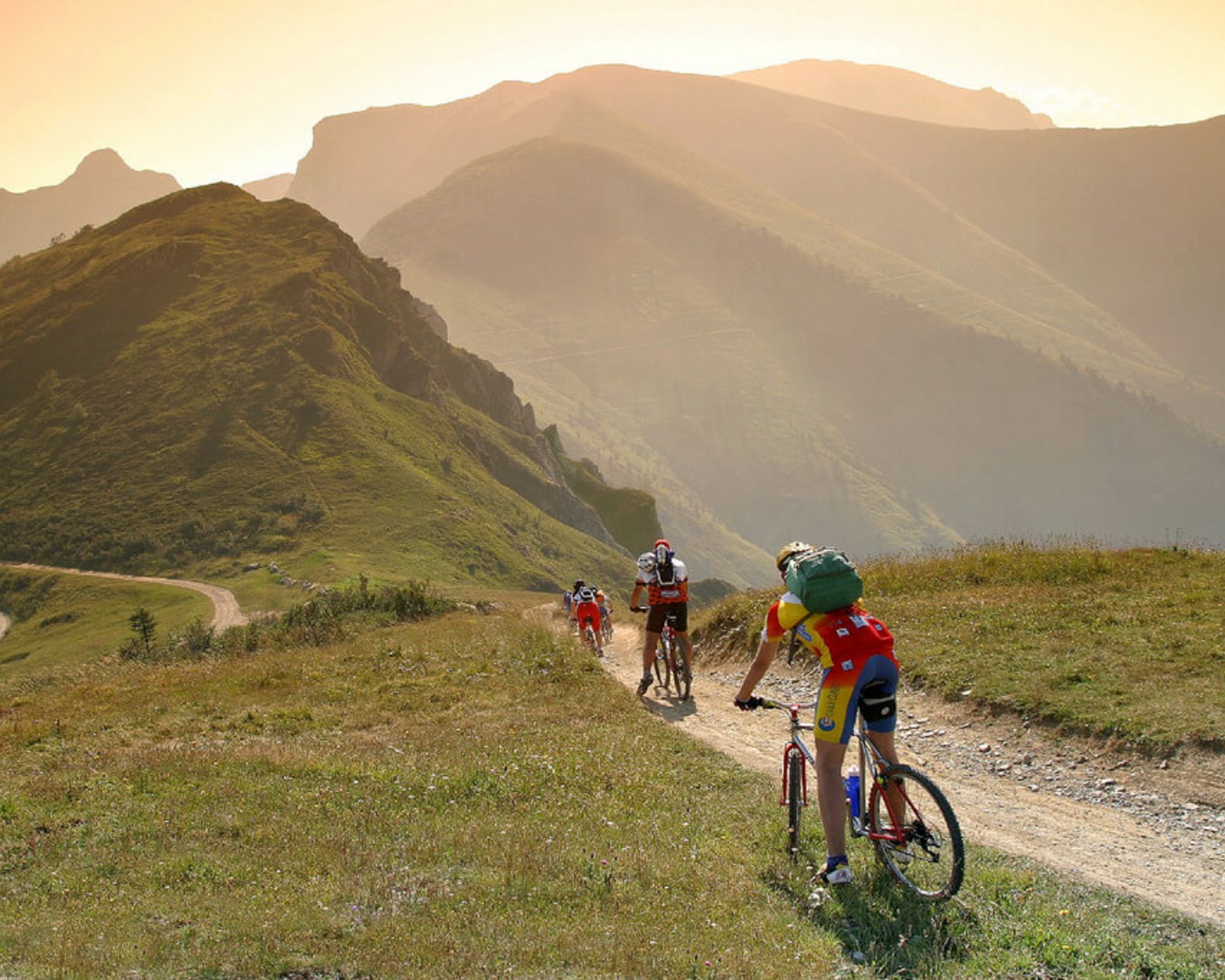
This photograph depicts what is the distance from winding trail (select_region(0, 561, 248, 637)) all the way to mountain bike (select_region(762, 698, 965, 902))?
61694 mm

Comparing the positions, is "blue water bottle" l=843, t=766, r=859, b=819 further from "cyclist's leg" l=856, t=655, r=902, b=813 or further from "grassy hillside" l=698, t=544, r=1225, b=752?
"grassy hillside" l=698, t=544, r=1225, b=752

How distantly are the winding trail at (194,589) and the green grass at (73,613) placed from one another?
73cm

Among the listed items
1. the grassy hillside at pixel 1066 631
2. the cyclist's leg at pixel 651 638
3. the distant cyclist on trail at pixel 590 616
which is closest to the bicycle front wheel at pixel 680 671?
the cyclist's leg at pixel 651 638

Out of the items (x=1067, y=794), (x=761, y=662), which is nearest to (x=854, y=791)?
(x=761, y=662)

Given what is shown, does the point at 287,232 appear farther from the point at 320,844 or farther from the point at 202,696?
the point at 320,844

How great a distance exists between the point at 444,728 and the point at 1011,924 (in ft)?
30.8

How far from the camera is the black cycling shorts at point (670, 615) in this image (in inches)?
715

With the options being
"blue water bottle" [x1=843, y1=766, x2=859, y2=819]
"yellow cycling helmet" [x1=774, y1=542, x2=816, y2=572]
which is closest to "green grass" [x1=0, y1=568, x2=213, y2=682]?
"yellow cycling helmet" [x1=774, y1=542, x2=816, y2=572]

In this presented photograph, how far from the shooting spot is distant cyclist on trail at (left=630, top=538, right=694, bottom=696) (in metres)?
18.0

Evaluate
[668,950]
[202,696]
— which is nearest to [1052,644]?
[668,950]

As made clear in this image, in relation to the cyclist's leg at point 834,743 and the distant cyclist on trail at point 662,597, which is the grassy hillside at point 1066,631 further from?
the cyclist's leg at point 834,743

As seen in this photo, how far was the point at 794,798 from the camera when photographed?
8805mm

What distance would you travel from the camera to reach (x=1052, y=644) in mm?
15961

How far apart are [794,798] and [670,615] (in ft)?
31.0
